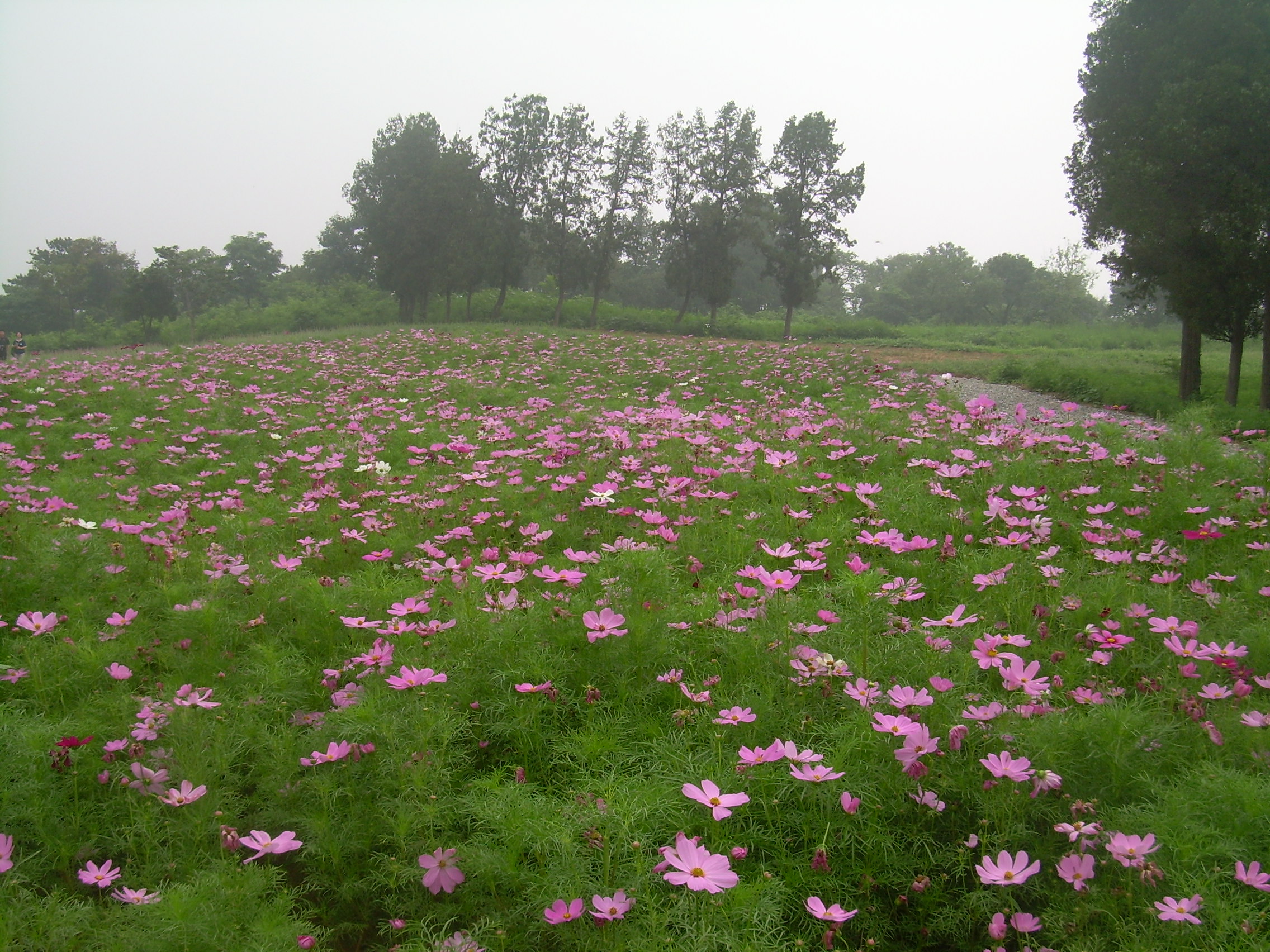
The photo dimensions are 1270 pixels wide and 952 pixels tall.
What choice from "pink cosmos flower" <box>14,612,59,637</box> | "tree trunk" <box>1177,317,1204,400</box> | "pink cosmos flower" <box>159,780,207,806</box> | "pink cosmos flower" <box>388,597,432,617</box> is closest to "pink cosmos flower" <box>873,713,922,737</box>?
"pink cosmos flower" <box>388,597,432,617</box>

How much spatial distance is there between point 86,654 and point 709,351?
11.8 meters

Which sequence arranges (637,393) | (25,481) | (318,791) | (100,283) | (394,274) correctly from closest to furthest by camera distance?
(318,791) < (25,481) < (637,393) < (394,274) < (100,283)

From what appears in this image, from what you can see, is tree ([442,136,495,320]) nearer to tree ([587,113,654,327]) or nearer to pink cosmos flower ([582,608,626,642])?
tree ([587,113,654,327])

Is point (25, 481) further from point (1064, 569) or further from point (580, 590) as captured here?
point (1064, 569)

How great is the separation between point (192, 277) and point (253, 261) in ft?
77.5

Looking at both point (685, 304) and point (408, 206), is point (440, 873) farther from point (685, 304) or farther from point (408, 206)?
point (685, 304)

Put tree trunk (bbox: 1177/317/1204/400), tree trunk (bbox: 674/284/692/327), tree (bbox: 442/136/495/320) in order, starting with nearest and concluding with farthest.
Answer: tree trunk (bbox: 1177/317/1204/400), tree (bbox: 442/136/495/320), tree trunk (bbox: 674/284/692/327)

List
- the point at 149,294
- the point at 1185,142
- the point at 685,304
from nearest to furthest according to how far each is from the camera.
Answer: the point at 1185,142, the point at 149,294, the point at 685,304

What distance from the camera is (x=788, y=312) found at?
87.8 ft

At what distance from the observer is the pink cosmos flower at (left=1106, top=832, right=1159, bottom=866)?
1.34m

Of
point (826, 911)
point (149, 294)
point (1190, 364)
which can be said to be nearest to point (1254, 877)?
point (826, 911)

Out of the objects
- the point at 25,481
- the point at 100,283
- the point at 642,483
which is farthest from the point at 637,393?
the point at 100,283

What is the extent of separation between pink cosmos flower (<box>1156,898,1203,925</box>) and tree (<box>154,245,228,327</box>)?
1277 inches

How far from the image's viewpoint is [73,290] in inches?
1622
